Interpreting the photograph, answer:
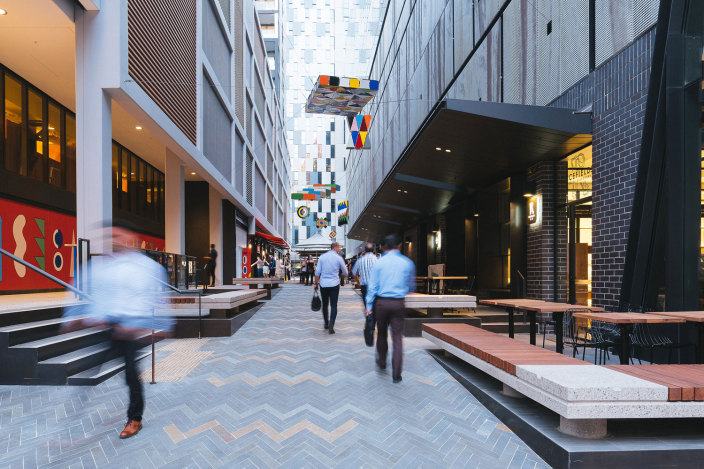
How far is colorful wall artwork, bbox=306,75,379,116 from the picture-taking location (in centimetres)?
1295

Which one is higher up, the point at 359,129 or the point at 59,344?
the point at 359,129

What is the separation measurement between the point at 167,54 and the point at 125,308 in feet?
33.3

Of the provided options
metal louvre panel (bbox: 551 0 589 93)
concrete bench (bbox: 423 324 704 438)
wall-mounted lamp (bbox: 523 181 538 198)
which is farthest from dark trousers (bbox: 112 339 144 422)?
wall-mounted lamp (bbox: 523 181 538 198)

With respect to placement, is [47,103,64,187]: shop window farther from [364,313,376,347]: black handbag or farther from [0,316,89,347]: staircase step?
[364,313,376,347]: black handbag

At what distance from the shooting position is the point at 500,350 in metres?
4.52

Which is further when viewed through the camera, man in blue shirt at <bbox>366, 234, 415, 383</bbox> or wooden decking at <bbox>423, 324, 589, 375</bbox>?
man in blue shirt at <bbox>366, 234, 415, 383</bbox>

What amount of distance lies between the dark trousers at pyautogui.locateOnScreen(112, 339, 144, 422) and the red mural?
6.98m

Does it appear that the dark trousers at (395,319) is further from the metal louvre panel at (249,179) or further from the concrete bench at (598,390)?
the metal louvre panel at (249,179)

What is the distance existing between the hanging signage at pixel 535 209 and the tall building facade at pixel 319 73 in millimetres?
37658

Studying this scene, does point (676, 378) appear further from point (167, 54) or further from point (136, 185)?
point (136, 185)

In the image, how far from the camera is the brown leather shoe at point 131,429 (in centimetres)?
354

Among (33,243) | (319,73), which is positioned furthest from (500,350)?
(319,73)

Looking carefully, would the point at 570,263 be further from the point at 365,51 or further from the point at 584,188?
the point at 365,51

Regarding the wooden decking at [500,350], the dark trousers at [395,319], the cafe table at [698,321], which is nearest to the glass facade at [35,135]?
the dark trousers at [395,319]
